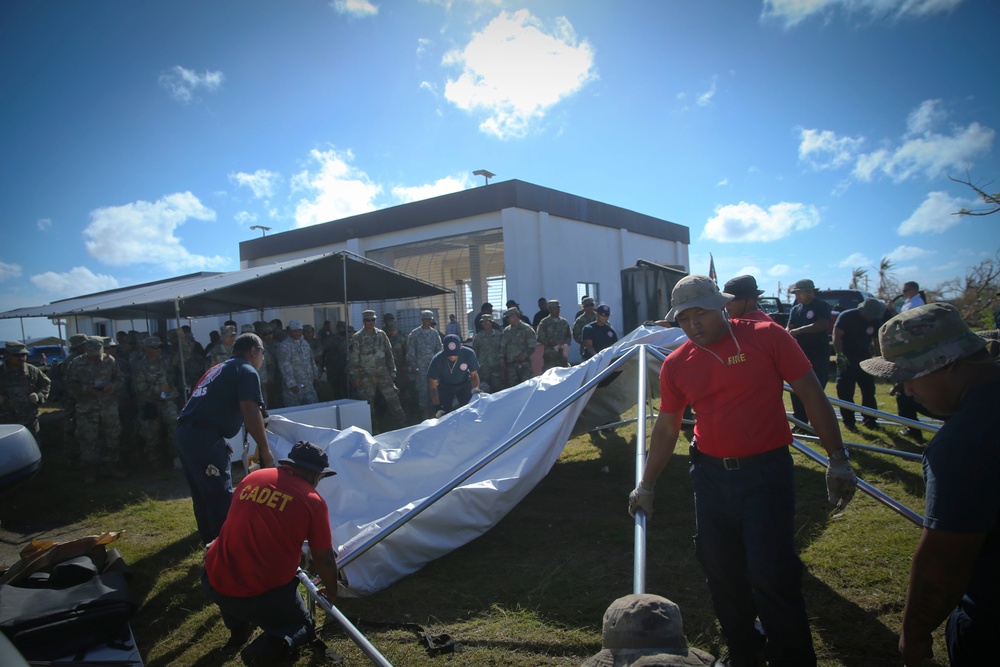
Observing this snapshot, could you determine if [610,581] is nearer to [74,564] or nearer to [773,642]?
[773,642]

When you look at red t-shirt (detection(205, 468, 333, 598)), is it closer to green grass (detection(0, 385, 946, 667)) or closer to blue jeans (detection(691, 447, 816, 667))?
green grass (detection(0, 385, 946, 667))

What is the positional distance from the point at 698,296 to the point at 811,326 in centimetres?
458

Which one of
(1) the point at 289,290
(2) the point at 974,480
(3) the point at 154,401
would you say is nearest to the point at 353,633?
(2) the point at 974,480

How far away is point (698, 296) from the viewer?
2.48 metres

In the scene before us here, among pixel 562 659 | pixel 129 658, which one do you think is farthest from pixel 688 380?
pixel 129 658

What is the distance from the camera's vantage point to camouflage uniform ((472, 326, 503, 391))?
984cm

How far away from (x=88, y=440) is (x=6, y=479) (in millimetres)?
4848

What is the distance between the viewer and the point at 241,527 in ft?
9.39

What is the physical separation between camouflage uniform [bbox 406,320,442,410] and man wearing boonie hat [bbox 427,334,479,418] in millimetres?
2793

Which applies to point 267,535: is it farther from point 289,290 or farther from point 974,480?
point 289,290

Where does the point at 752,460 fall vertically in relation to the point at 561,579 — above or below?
above

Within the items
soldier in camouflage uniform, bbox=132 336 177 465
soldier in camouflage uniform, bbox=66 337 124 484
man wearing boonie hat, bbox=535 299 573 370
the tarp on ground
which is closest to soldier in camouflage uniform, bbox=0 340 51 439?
soldier in camouflage uniform, bbox=66 337 124 484

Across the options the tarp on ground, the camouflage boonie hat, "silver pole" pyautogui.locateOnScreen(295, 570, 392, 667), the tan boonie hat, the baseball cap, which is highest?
the tarp on ground

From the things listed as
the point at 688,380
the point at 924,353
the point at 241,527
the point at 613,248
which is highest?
the point at 613,248
